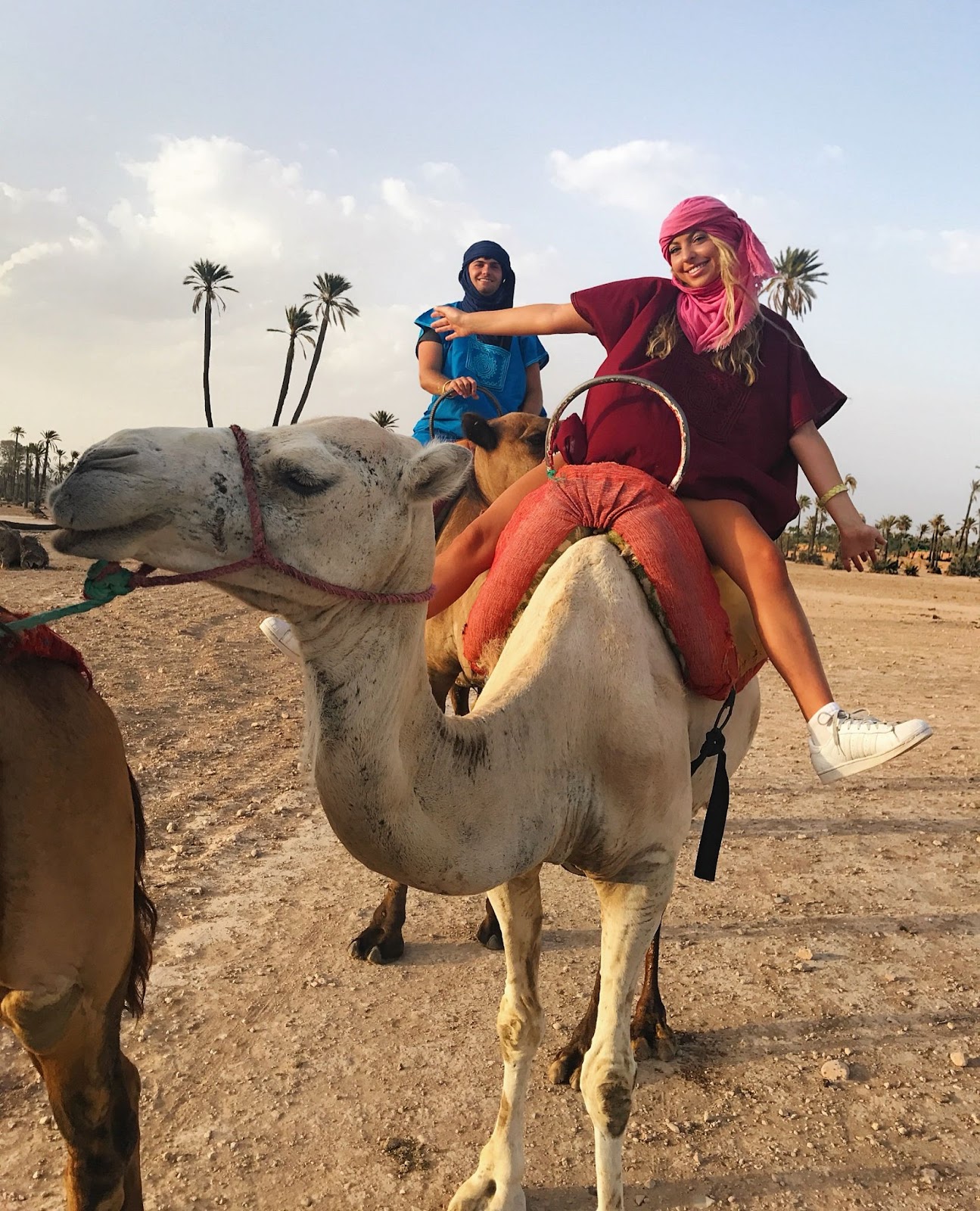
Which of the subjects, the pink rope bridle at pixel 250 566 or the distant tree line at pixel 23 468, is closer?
the pink rope bridle at pixel 250 566

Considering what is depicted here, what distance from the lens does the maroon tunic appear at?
9.95ft

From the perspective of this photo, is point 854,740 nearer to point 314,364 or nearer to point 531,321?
point 531,321

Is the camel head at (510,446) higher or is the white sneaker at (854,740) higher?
the camel head at (510,446)

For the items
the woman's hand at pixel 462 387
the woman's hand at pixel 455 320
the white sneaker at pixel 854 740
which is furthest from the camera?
the woman's hand at pixel 462 387

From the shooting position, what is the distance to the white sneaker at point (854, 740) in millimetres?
→ 2592

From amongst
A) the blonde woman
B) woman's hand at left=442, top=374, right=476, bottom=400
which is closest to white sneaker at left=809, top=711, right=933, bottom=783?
the blonde woman

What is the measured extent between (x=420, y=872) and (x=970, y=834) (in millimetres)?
5255

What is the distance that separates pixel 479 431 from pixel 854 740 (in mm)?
2393

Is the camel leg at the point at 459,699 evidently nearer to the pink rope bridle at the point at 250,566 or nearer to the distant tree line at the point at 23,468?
the pink rope bridle at the point at 250,566

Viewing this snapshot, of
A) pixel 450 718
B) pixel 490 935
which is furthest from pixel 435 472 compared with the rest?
pixel 490 935

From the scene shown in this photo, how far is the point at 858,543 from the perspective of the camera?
125 inches

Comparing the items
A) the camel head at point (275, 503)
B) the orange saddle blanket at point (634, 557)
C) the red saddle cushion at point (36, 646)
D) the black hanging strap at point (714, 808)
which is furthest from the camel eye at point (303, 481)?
the black hanging strap at point (714, 808)

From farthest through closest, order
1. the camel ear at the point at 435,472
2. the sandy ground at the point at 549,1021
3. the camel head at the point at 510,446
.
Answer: the camel head at the point at 510,446 < the sandy ground at the point at 549,1021 < the camel ear at the point at 435,472

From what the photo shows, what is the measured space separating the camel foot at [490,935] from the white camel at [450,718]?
140 cm
